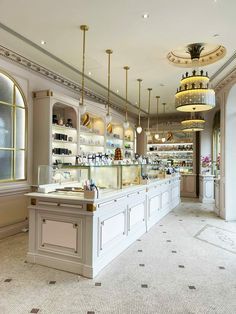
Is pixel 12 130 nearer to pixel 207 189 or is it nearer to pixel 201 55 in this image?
pixel 201 55

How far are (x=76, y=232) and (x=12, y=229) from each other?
2.35 metres

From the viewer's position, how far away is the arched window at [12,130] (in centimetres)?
493

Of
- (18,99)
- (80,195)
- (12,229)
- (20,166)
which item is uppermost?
(18,99)

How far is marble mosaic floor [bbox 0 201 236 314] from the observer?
2562 mm

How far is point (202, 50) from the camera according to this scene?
4.88 meters

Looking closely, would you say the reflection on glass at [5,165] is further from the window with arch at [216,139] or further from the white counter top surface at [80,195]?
the window with arch at [216,139]

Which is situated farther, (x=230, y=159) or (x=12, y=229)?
(x=230, y=159)

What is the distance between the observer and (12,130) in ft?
16.8

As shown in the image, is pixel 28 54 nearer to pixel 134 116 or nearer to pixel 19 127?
pixel 19 127

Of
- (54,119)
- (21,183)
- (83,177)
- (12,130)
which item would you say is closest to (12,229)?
(21,183)

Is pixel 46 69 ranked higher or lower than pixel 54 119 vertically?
higher

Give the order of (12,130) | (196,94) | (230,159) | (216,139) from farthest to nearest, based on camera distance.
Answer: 1. (216,139)
2. (230,159)
3. (12,130)
4. (196,94)

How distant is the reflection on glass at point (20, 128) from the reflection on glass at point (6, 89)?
0.31 m

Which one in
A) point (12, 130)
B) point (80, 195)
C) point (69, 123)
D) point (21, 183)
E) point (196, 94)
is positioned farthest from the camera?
point (69, 123)
